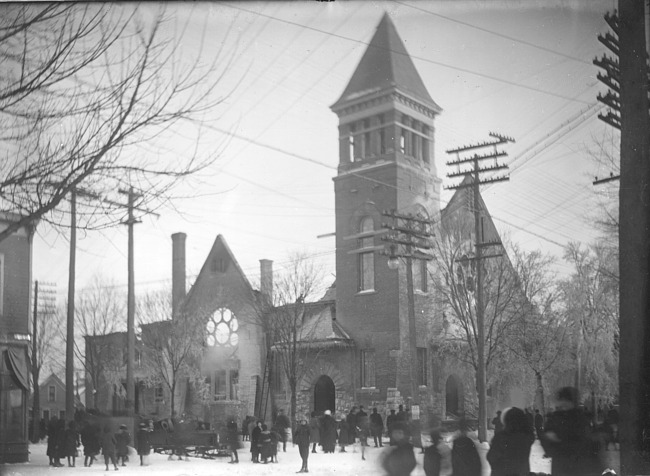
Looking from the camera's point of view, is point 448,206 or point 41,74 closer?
point 41,74

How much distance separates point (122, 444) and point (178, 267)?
65.1 inches

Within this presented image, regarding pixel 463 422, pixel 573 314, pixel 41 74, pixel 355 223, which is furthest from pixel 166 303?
pixel 573 314

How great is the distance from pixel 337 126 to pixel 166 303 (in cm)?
235

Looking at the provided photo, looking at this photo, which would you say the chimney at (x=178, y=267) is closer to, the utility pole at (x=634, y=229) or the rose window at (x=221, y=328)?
the rose window at (x=221, y=328)

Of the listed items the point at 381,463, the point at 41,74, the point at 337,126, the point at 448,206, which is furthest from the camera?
the point at 448,206

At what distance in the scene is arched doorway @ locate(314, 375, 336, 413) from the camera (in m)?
7.31

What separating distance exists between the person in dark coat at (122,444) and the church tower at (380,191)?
2.20 meters

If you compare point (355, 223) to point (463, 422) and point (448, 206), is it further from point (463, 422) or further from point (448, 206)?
point (463, 422)

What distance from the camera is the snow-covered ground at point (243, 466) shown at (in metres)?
6.59

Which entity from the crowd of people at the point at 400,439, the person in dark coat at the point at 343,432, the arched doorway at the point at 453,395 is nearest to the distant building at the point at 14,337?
the crowd of people at the point at 400,439

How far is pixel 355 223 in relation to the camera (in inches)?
289

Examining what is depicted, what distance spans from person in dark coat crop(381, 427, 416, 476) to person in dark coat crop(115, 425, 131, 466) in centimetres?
225

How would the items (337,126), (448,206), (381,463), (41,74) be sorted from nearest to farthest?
1. (41,74)
2. (381,463)
3. (337,126)
4. (448,206)

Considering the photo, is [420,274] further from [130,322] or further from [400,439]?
[130,322]
